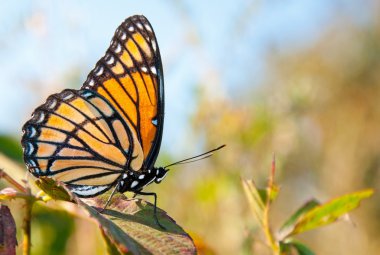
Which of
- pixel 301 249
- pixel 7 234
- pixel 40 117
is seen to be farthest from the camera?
pixel 40 117

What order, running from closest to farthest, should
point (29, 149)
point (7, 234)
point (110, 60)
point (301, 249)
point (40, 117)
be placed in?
point (7, 234)
point (301, 249)
point (29, 149)
point (40, 117)
point (110, 60)

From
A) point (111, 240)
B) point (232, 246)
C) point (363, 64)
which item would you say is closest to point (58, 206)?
point (111, 240)

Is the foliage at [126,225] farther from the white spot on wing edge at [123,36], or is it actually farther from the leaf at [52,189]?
the white spot on wing edge at [123,36]

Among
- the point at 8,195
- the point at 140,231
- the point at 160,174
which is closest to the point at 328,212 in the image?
the point at 140,231

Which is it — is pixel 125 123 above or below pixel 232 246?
above

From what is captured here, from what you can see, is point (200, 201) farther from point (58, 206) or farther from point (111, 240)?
point (111, 240)

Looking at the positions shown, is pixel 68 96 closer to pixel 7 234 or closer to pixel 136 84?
pixel 136 84
